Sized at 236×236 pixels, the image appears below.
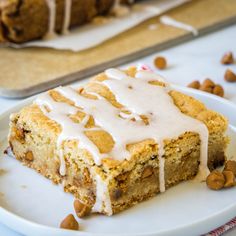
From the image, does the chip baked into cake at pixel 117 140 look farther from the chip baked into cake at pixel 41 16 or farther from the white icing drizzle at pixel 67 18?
the white icing drizzle at pixel 67 18

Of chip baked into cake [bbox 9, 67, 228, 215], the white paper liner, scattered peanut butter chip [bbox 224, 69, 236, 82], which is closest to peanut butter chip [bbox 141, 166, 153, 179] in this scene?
chip baked into cake [bbox 9, 67, 228, 215]

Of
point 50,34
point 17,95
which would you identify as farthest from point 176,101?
point 50,34

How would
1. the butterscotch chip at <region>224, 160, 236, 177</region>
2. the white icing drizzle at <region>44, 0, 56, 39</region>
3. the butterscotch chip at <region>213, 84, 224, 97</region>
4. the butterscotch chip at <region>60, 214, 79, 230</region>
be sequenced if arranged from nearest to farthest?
the butterscotch chip at <region>60, 214, 79, 230</region> < the butterscotch chip at <region>224, 160, 236, 177</region> < the butterscotch chip at <region>213, 84, 224, 97</region> < the white icing drizzle at <region>44, 0, 56, 39</region>

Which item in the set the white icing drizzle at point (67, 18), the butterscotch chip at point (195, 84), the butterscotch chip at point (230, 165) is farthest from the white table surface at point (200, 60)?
the butterscotch chip at point (230, 165)

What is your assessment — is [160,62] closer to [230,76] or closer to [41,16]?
[230,76]

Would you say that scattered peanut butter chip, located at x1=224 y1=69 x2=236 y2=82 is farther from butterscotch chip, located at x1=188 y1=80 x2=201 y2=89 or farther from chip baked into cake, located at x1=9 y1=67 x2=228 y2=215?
chip baked into cake, located at x1=9 y1=67 x2=228 y2=215

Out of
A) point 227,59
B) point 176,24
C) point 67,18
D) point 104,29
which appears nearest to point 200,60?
point 227,59

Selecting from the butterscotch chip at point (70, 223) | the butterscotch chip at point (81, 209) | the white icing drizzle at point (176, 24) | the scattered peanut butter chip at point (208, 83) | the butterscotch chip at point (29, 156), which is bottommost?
the white icing drizzle at point (176, 24)
